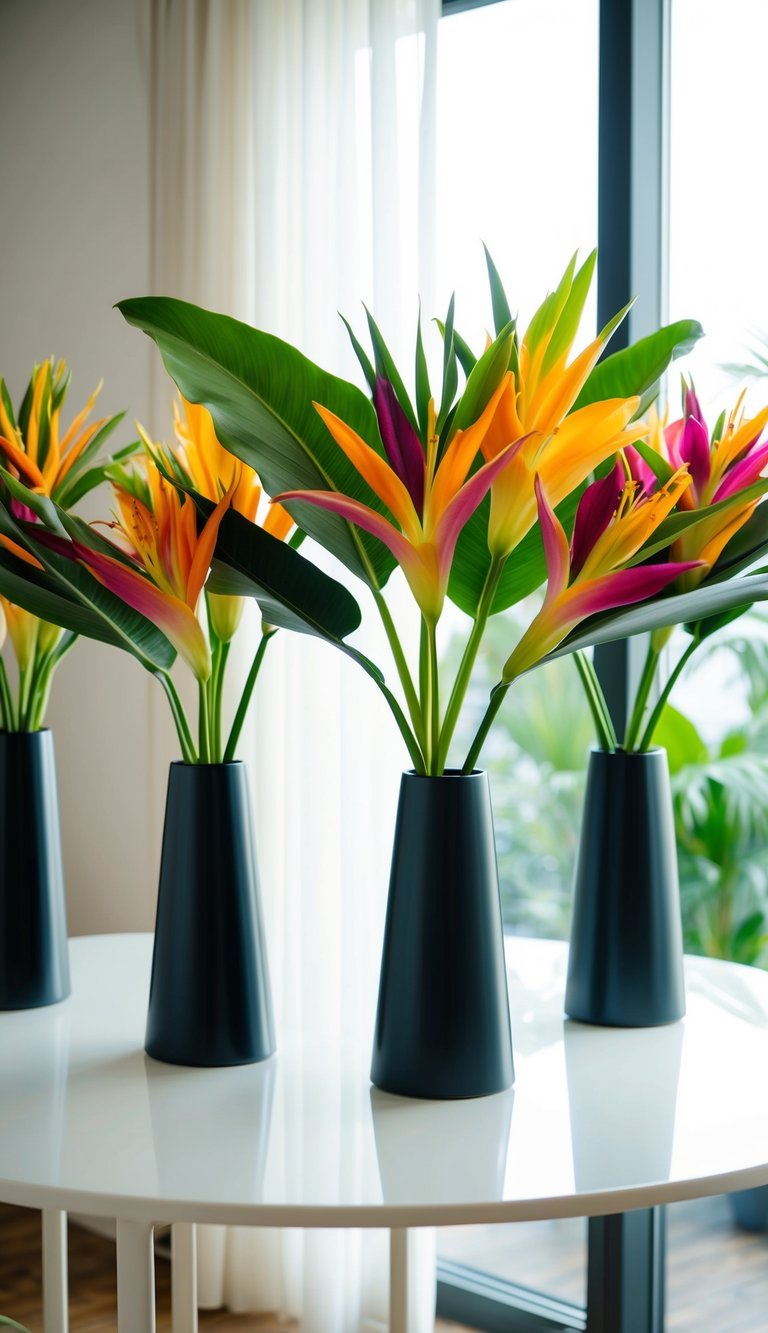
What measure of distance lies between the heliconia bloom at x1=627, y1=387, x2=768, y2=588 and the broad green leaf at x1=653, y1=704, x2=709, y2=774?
124 centimetres

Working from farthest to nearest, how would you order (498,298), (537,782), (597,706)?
(537,782)
(597,706)
(498,298)

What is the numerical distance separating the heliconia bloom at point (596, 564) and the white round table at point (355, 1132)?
1.15 feet

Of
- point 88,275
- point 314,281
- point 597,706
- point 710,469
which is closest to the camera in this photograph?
point 710,469

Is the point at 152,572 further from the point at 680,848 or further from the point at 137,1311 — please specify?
the point at 680,848

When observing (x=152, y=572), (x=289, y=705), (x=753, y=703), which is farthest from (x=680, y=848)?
(x=152, y=572)

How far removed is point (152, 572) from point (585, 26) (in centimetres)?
173

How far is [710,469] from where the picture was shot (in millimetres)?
1199

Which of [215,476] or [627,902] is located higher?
[215,476]

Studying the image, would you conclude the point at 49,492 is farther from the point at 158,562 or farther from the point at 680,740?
the point at 680,740

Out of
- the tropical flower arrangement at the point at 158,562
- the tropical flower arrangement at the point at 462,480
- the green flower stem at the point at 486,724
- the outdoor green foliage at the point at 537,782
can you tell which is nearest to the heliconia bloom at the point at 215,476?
the tropical flower arrangement at the point at 158,562

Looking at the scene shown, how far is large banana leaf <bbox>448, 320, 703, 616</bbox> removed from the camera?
1.11 m

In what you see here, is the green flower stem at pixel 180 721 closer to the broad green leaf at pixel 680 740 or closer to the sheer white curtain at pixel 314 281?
the sheer white curtain at pixel 314 281

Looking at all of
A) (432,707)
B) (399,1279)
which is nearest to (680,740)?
(399,1279)

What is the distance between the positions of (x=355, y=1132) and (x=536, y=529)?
497mm
